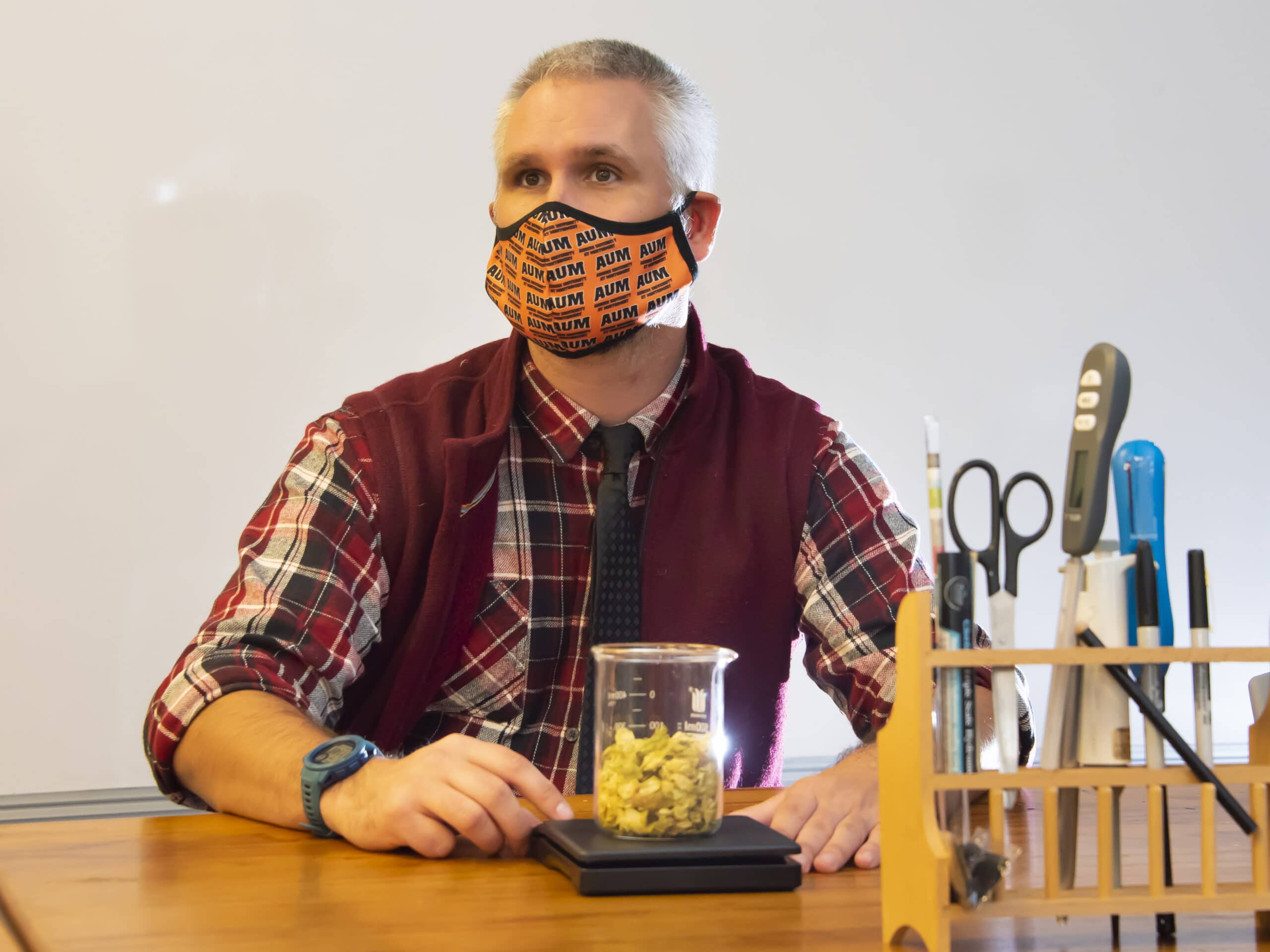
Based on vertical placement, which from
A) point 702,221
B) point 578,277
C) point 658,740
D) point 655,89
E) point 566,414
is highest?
point 655,89

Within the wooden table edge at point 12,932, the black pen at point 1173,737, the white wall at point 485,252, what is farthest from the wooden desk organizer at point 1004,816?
the white wall at point 485,252

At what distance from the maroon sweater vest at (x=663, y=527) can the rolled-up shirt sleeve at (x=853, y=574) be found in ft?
0.08

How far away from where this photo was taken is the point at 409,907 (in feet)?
2.39

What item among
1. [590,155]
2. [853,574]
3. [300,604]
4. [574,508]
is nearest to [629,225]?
[590,155]

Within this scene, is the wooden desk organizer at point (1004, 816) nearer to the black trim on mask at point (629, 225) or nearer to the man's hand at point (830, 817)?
the man's hand at point (830, 817)

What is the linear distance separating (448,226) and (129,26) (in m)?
0.67

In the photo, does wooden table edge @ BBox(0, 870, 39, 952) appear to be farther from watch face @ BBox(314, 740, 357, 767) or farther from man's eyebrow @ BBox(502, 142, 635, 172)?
man's eyebrow @ BBox(502, 142, 635, 172)

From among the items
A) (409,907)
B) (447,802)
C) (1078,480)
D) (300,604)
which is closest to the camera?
(1078,480)

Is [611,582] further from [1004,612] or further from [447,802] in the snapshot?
[1004,612]

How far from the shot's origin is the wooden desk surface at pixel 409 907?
0.66 m

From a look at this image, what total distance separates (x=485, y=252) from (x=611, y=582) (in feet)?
3.88

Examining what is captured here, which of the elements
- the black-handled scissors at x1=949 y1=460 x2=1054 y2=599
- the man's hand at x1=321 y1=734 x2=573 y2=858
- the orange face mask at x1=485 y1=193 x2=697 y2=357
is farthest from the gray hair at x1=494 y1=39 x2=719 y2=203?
the black-handled scissors at x1=949 y1=460 x2=1054 y2=599

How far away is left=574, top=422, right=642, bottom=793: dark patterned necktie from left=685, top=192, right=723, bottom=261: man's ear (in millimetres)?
361

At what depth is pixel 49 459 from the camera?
2.19 m
